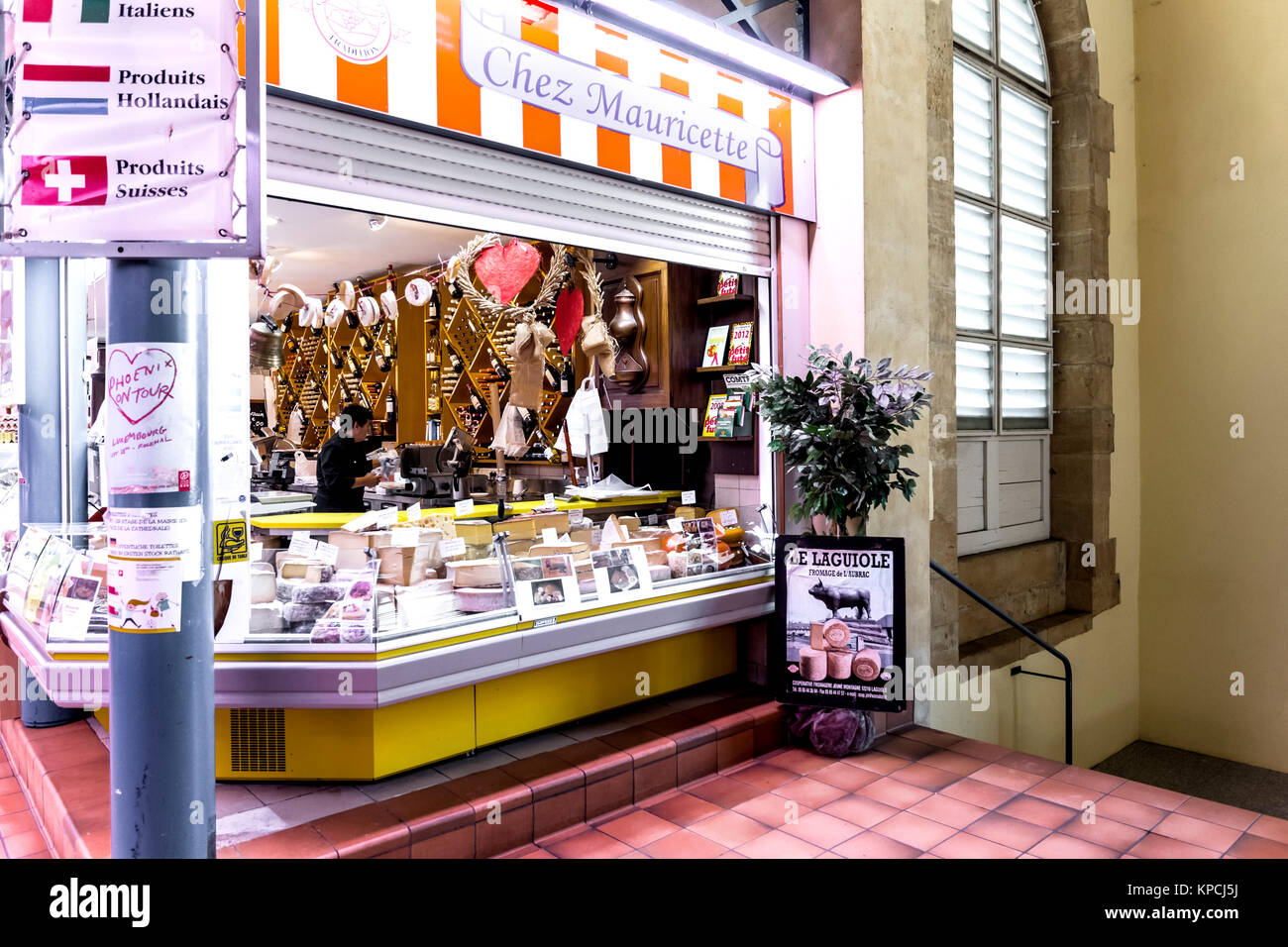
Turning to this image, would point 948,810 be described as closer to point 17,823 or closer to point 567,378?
point 17,823

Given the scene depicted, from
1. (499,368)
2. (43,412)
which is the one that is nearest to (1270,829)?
(43,412)

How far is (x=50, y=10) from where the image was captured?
197 centimetres

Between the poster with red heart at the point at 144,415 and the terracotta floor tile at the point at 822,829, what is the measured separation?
2520 mm

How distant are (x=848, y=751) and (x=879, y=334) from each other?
6.95 ft

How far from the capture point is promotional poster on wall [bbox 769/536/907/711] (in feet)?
13.1

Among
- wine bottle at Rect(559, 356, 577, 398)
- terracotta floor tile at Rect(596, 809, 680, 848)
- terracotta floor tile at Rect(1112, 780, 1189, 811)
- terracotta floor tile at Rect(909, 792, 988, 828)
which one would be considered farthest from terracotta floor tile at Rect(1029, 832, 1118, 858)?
wine bottle at Rect(559, 356, 577, 398)

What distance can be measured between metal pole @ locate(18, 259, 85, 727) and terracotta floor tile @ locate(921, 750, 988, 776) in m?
3.95

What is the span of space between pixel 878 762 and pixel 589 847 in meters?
1.60

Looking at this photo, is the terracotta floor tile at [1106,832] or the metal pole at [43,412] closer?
Result: the terracotta floor tile at [1106,832]

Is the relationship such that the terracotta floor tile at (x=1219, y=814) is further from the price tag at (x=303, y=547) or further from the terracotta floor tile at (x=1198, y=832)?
the price tag at (x=303, y=547)

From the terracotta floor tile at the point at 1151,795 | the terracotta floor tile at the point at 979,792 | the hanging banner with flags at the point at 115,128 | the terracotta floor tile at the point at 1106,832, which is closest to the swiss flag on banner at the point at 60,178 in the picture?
the hanging banner with flags at the point at 115,128

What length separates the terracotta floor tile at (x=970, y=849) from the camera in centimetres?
320
